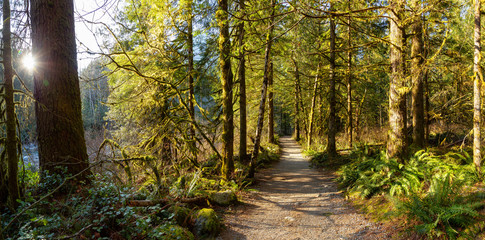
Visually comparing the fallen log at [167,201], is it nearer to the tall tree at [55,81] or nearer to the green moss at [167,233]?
the green moss at [167,233]

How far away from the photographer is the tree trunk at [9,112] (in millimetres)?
3096

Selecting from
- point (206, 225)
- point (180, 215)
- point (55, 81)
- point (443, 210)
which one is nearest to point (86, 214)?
point (180, 215)

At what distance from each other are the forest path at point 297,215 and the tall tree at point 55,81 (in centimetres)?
341

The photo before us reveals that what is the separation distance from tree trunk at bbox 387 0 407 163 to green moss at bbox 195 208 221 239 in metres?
4.72

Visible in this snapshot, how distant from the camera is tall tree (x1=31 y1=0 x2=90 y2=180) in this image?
4086 millimetres

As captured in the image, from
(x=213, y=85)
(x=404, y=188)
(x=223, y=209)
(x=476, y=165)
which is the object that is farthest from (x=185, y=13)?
(x=476, y=165)

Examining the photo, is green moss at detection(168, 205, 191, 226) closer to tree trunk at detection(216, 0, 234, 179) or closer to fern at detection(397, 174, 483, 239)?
tree trunk at detection(216, 0, 234, 179)

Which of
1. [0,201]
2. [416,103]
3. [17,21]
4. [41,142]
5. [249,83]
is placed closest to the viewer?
[0,201]

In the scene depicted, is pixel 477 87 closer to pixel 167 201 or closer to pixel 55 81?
pixel 167 201

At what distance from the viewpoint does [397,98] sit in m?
5.85

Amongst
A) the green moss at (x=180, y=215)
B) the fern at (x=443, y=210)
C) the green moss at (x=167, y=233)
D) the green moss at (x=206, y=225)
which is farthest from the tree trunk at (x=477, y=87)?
the green moss at (x=180, y=215)

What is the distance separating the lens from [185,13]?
7.35 metres

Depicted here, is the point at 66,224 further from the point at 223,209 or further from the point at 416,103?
the point at 416,103

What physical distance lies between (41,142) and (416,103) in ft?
33.1
